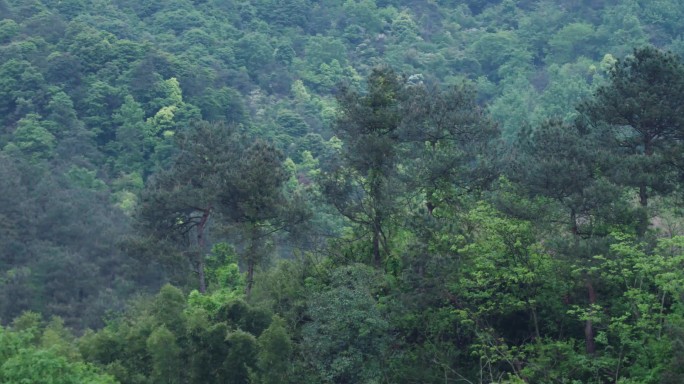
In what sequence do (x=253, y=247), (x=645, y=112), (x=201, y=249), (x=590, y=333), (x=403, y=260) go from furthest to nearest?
(x=201, y=249)
(x=253, y=247)
(x=403, y=260)
(x=645, y=112)
(x=590, y=333)

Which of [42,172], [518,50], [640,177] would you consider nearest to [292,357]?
[640,177]

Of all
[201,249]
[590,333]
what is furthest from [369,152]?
[201,249]

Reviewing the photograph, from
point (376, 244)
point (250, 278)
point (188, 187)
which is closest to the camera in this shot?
point (376, 244)

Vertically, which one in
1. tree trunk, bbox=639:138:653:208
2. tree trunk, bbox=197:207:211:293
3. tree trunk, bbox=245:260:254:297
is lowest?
tree trunk, bbox=197:207:211:293

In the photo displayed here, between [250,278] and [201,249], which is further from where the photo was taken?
[201,249]

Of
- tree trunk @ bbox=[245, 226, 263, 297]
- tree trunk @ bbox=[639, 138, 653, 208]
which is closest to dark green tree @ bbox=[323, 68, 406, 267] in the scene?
tree trunk @ bbox=[245, 226, 263, 297]

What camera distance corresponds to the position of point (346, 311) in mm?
21984

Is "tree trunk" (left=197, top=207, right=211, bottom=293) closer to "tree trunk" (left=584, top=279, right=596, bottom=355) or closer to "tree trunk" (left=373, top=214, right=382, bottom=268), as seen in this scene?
"tree trunk" (left=373, top=214, right=382, bottom=268)

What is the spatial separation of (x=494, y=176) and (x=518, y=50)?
60044mm

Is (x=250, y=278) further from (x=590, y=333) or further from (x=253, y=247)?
(x=590, y=333)

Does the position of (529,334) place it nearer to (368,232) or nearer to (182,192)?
(368,232)

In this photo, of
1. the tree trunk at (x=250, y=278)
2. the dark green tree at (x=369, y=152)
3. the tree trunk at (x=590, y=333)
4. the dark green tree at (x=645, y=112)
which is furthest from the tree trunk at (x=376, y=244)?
the tree trunk at (x=590, y=333)

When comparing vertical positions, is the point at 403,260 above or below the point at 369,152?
below

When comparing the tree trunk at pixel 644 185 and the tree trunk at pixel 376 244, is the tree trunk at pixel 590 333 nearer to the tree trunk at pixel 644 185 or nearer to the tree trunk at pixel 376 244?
the tree trunk at pixel 644 185
